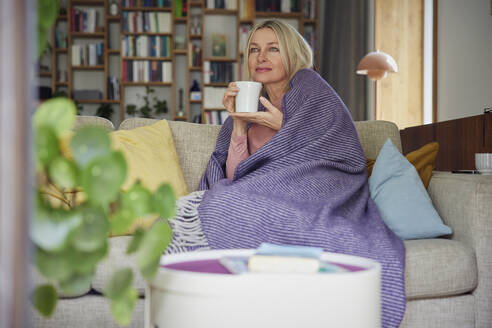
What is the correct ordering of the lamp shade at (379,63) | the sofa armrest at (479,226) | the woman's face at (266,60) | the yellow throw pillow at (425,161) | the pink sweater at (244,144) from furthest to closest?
the lamp shade at (379,63) → the woman's face at (266,60) → the pink sweater at (244,144) → the yellow throw pillow at (425,161) → the sofa armrest at (479,226)

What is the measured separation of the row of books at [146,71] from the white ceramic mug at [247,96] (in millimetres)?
3878

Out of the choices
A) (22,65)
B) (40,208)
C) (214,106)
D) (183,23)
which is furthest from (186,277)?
(183,23)

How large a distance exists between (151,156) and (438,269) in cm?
96

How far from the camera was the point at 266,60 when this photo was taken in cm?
199

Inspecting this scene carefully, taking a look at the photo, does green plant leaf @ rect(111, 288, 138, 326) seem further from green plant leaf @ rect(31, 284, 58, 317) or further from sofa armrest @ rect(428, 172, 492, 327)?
sofa armrest @ rect(428, 172, 492, 327)

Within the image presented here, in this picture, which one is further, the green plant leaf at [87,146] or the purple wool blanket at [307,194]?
the purple wool blanket at [307,194]

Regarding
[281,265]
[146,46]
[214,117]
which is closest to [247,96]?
[281,265]

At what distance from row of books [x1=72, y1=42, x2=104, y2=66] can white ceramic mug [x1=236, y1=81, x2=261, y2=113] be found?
414 centimetres

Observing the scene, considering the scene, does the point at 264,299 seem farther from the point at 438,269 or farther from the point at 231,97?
the point at 231,97

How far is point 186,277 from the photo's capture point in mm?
641

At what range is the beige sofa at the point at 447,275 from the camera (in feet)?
4.22

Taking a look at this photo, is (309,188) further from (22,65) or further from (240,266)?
(22,65)

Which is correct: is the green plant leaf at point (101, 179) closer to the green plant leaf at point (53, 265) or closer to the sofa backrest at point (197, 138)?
the green plant leaf at point (53, 265)

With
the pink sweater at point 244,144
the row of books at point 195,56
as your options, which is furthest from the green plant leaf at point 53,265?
the row of books at point 195,56
